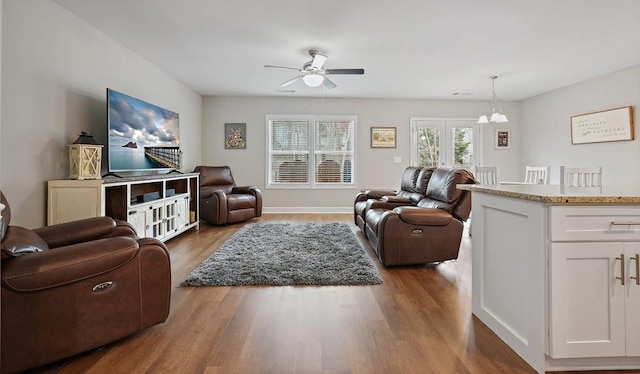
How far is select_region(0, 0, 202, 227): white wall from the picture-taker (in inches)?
96.0

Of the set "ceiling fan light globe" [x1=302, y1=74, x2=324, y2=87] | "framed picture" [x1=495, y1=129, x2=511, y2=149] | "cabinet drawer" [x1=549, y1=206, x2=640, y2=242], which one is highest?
"ceiling fan light globe" [x1=302, y1=74, x2=324, y2=87]

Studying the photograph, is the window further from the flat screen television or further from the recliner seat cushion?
the flat screen television

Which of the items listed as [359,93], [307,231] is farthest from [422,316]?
[359,93]

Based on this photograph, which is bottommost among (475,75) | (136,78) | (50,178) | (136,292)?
(136,292)

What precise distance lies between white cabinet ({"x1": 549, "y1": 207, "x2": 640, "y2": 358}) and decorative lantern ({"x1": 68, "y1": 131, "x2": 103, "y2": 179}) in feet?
11.2

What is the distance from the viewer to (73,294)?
5.06ft

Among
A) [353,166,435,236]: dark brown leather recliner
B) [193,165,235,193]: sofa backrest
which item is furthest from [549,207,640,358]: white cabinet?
[193,165,235,193]: sofa backrest

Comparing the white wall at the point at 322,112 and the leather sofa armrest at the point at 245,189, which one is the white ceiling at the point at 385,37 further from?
the leather sofa armrest at the point at 245,189

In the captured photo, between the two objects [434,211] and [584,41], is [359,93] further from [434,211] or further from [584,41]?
[434,211]

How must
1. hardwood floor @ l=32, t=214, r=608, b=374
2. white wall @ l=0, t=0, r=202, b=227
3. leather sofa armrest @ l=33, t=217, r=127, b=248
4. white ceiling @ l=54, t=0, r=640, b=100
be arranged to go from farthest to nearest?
1. white ceiling @ l=54, t=0, r=640, b=100
2. white wall @ l=0, t=0, r=202, b=227
3. leather sofa armrest @ l=33, t=217, r=127, b=248
4. hardwood floor @ l=32, t=214, r=608, b=374

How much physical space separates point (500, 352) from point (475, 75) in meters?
4.59

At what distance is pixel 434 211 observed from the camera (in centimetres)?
311

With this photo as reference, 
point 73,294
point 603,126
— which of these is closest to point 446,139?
point 603,126

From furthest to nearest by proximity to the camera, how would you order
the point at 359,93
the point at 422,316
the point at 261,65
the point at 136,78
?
the point at 359,93 < the point at 261,65 < the point at 136,78 < the point at 422,316
